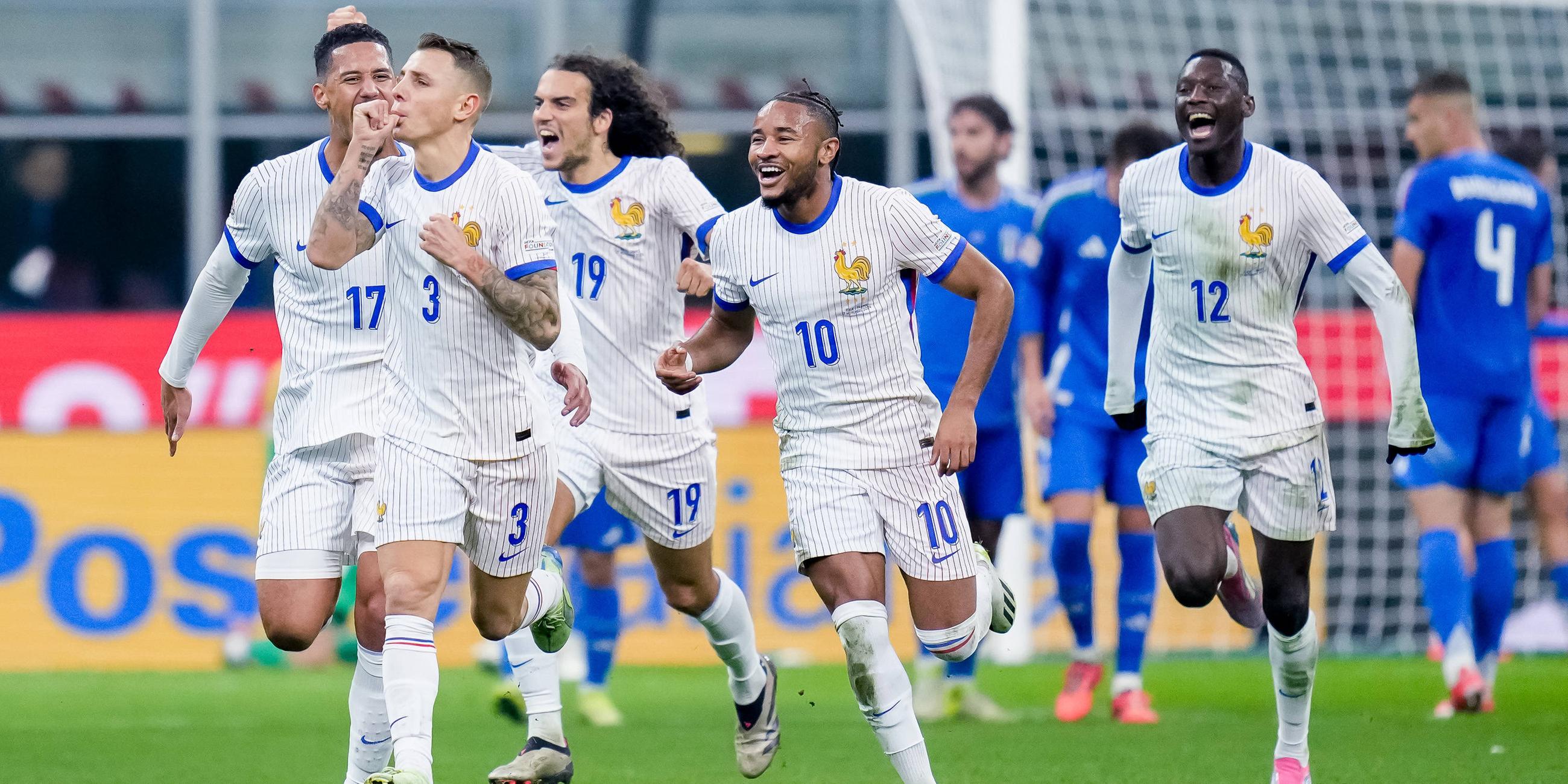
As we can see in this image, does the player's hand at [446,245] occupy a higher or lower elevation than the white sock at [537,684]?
higher

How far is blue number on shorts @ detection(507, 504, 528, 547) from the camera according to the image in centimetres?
561

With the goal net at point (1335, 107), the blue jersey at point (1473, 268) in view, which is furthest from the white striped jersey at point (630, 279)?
the goal net at point (1335, 107)

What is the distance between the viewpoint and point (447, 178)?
18.2ft

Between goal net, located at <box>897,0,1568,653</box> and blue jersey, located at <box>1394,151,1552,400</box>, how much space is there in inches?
105

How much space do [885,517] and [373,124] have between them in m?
1.73

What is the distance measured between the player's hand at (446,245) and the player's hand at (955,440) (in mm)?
1318

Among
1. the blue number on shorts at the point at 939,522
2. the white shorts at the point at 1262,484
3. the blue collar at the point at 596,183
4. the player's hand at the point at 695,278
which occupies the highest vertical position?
the blue collar at the point at 596,183

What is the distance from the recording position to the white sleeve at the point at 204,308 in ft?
19.4

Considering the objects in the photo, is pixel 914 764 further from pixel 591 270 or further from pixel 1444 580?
pixel 1444 580

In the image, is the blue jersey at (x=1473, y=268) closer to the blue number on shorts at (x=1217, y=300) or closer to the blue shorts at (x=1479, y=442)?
the blue shorts at (x=1479, y=442)

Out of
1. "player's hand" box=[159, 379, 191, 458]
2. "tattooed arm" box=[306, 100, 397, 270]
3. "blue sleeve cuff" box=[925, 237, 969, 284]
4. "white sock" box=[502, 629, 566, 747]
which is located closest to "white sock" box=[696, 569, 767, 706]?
"white sock" box=[502, 629, 566, 747]

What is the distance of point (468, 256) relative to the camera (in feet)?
17.2

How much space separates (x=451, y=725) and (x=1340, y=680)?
4.34 m

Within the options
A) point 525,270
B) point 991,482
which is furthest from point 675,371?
point 991,482
